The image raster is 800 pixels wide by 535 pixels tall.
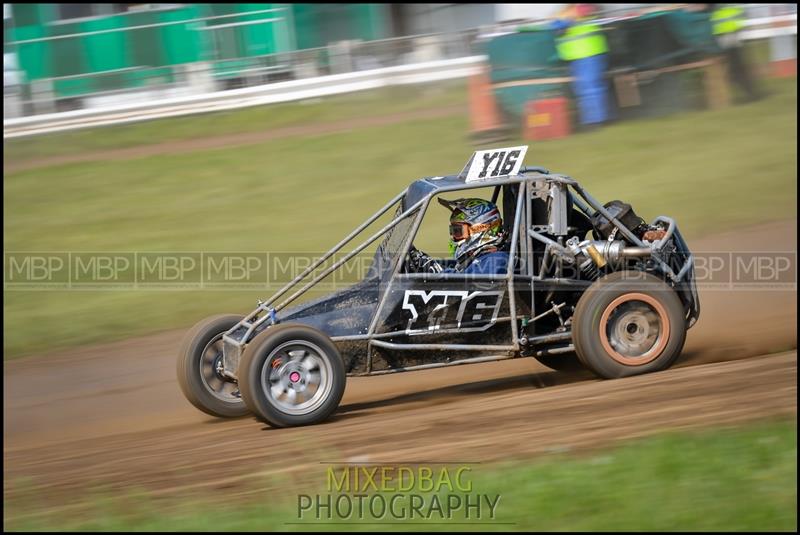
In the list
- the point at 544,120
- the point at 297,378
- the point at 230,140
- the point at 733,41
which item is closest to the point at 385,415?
the point at 297,378

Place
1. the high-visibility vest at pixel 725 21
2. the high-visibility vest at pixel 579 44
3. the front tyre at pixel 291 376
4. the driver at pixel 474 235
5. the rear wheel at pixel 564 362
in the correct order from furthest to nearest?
the high-visibility vest at pixel 725 21 → the high-visibility vest at pixel 579 44 → the rear wheel at pixel 564 362 → the driver at pixel 474 235 → the front tyre at pixel 291 376

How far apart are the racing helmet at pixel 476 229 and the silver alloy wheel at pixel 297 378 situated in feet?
4.19

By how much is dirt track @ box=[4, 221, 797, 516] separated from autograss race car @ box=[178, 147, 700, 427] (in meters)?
0.28

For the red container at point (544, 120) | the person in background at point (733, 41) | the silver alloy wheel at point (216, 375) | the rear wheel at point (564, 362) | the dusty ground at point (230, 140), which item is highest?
the person in background at point (733, 41)

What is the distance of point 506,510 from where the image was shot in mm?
4125

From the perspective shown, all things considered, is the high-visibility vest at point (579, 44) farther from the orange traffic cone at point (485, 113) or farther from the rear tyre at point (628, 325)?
the rear tyre at point (628, 325)

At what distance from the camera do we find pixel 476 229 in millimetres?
6465

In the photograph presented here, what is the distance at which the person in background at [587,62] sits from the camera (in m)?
14.1

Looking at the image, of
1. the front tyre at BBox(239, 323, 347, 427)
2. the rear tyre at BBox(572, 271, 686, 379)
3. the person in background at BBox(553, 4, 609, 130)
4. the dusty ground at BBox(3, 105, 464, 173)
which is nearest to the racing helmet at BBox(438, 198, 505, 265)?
the rear tyre at BBox(572, 271, 686, 379)

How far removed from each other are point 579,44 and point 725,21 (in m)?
2.59

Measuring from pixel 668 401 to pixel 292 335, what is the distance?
2.19 meters

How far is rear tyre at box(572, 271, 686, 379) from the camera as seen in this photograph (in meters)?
6.17

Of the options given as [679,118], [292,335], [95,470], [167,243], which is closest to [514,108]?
[679,118]

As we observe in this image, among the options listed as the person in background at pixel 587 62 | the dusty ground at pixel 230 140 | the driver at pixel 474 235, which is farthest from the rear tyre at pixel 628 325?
the dusty ground at pixel 230 140
